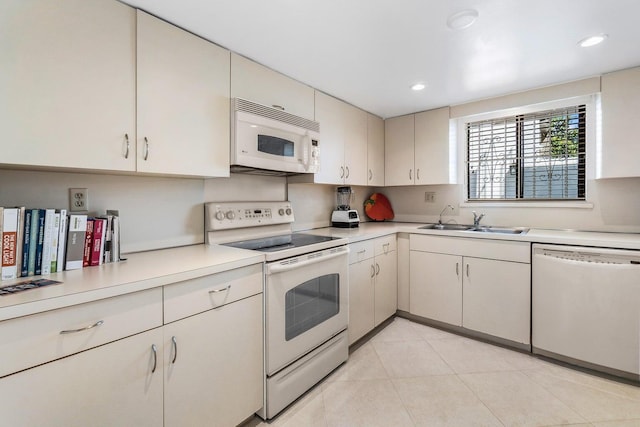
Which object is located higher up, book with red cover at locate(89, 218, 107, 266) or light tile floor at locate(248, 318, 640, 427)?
book with red cover at locate(89, 218, 107, 266)

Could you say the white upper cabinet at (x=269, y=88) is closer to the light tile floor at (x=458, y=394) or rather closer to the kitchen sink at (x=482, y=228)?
the kitchen sink at (x=482, y=228)

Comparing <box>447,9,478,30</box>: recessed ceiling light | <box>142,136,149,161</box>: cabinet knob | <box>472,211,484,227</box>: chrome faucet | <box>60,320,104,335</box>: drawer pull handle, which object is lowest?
<box>60,320,104,335</box>: drawer pull handle

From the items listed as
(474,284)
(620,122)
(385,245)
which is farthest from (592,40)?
(385,245)

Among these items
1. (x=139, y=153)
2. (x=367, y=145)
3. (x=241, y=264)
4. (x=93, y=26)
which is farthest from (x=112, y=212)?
(x=367, y=145)

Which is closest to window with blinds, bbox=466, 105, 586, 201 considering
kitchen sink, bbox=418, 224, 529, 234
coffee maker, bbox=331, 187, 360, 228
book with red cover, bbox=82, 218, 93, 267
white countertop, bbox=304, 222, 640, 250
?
kitchen sink, bbox=418, 224, 529, 234

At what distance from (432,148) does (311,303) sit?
214 centimetres

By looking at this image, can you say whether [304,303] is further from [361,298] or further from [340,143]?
[340,143]

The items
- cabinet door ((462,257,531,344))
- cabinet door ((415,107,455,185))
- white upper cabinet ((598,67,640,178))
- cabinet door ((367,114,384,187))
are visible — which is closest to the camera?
white upper cabinet ((598,67,640,178))

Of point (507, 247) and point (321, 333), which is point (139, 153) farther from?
point (507, 247)

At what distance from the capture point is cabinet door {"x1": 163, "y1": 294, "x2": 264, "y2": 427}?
3.97 ft

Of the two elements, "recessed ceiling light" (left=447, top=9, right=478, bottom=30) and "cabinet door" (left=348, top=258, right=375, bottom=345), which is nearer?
"recessed ceiling light" (left=447, top=9, right=478, bottom=30)

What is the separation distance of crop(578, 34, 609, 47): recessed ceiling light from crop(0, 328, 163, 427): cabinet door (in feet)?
8.99

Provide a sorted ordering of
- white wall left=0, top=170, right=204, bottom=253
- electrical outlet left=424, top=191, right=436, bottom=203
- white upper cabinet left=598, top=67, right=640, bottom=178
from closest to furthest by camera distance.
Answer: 1. white wall left=0, top=170, right=204, bottom=253
2. white upper cabinet left=598, top=67, right=640, bottom=178
3. electrical outlet left=424, top=191, right=436, bottom=203

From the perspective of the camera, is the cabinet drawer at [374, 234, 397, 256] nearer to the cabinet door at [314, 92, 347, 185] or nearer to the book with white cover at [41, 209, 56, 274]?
the cabinet door at [314, 92, 347, 185]
